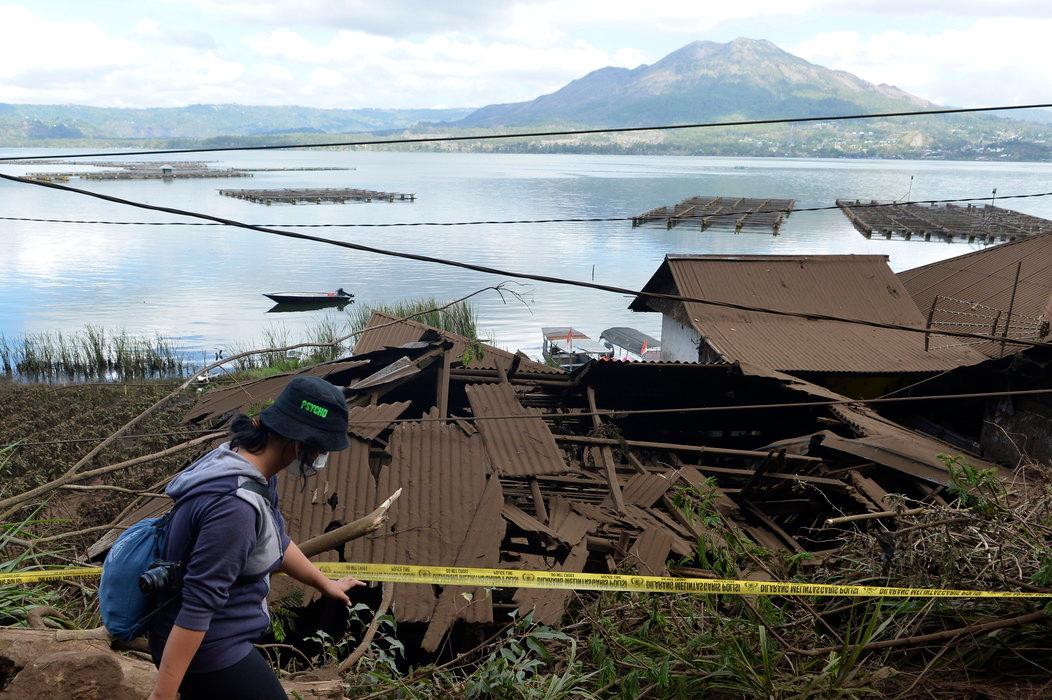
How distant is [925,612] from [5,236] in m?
69.6

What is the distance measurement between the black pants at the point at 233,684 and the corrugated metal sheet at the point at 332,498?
3786 millimetres

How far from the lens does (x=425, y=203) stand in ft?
298

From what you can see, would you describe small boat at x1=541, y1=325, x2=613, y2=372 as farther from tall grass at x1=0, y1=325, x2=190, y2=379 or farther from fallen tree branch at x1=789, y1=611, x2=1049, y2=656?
fallen tree branch at x1=789, y1=611, x2=1049, y2=656

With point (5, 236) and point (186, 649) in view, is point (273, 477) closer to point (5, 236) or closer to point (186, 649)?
point (186, 649)

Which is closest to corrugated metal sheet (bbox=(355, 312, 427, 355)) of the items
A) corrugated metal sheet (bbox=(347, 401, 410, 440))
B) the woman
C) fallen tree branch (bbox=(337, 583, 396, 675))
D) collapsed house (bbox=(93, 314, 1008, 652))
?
collapsed house (bbox=(93, 314, 1008, 652))

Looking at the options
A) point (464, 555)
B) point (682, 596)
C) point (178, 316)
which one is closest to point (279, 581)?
point (464, 555)

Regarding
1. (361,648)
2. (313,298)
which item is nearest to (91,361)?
(313,298)

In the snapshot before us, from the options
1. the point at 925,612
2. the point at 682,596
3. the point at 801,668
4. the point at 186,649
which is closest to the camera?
the point at 186,649

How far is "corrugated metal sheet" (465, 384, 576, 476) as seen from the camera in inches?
310

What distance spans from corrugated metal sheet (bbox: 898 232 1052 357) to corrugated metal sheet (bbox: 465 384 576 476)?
12.4 meters

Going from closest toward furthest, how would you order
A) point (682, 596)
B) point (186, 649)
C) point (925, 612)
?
1. point (186, 649)
2. point (925, 612)
3. point (682, 596)

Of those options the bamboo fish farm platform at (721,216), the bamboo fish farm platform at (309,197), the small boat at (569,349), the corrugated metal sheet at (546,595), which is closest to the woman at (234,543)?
the corrugated metal sheet at (546,595)

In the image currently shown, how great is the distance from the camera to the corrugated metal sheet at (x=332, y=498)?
22.2ft

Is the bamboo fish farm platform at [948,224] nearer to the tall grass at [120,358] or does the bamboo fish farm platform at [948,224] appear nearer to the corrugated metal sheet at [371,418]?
the tall grass at [120,358]
